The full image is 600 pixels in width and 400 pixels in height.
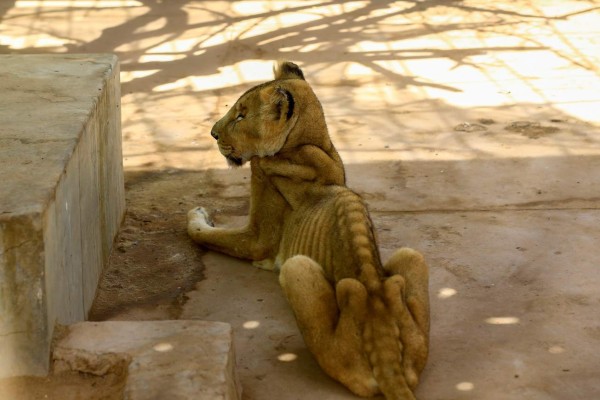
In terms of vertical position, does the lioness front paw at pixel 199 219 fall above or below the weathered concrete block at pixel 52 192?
below

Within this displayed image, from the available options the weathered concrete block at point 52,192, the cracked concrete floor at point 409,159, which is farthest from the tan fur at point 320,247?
the weathered concrete block at point 52,192

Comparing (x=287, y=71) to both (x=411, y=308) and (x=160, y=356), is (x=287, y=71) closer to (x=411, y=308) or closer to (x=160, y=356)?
(x=411, y=308)

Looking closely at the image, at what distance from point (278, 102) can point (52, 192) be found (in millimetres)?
1459

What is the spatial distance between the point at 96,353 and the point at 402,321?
122cm

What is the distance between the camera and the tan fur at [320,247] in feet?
14.7

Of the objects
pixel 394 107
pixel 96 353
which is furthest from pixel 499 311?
pixel 394 107

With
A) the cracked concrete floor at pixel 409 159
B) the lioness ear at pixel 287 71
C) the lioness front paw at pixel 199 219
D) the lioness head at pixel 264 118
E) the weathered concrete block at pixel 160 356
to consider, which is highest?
the lioness ear at pixel 287 71

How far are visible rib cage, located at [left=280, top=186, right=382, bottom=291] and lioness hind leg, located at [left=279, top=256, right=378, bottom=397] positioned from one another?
0.11 metres

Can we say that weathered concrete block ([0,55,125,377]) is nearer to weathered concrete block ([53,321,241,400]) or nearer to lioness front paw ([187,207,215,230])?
weathered concrete block ([53,321,241,400])

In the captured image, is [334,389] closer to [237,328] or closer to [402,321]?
[402,321]

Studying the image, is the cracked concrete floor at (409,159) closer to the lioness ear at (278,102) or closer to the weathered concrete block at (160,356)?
the weathered concrete block at (160,356)

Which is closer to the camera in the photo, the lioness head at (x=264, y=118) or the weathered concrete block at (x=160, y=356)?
the weathered concrete block at (x=160, y=356)

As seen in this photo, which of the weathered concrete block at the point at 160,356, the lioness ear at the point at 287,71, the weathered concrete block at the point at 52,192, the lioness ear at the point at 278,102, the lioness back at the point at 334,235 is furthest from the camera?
the lioness ear at the point at 287,71

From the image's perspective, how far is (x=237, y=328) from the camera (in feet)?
17.0
